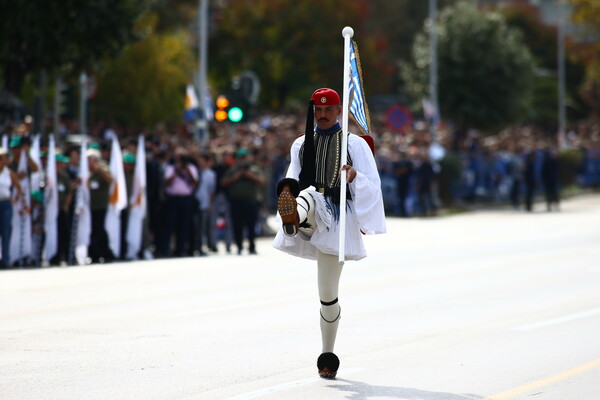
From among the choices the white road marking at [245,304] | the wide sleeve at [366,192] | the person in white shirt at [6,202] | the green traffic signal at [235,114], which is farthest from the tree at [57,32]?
the wide sleeve at [366,192]

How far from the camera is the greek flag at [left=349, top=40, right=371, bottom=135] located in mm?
9758

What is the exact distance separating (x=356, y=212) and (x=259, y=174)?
478 inches

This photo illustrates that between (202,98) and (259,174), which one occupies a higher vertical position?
(202,98)

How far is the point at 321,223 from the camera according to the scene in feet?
31.1

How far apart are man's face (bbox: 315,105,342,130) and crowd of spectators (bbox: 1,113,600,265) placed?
1070cm

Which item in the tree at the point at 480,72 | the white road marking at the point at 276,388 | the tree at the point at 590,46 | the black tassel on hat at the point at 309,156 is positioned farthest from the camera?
the tree at the point at 590,46

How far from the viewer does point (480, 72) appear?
143 feet

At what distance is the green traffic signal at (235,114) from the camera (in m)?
25.6

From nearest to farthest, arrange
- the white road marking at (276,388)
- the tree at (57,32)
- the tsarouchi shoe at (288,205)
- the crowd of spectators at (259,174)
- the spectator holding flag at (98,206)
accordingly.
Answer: the white road marking at (276,388) < the tsarouchi shoe at (288,205) < the spectator holding flag at (98,206) < the crowd of spectators at (259,174) < the tree at (57,32)

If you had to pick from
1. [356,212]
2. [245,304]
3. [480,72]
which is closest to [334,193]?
[356,212]

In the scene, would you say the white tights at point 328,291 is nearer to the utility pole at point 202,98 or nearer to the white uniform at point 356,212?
the white uniform at point 356,212

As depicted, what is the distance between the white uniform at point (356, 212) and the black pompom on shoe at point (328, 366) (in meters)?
0.72

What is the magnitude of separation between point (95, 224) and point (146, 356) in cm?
1023

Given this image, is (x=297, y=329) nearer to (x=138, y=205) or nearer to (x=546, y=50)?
(x=138, y=205)
